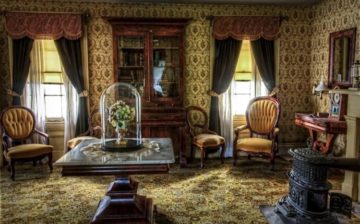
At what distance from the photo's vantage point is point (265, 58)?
5.52m

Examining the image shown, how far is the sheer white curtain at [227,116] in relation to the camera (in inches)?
221

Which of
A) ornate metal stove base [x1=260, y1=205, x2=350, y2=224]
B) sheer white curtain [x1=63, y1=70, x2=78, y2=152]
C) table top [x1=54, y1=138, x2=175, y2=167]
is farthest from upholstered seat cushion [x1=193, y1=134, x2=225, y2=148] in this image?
sheer white curtain [x1=63, y1=70, x2=78, y2=152]

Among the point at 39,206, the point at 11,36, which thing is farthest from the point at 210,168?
the point at 11,36

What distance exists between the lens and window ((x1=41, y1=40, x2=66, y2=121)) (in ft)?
17.5

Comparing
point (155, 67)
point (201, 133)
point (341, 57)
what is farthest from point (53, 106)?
point (341, 57)

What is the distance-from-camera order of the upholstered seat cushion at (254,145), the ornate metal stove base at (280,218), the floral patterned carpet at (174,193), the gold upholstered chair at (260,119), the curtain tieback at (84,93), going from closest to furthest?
the ornate metal stove base at (280,218)
the floral patterned carpet at (174,193)
the upholstered seat cushion at (254,145)
the gold upholstered chair at (260,119)
the curtain tieback at (84,93)

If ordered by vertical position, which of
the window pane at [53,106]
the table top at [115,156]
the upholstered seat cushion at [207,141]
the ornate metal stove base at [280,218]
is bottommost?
the ornate metal stove base at [280,218]

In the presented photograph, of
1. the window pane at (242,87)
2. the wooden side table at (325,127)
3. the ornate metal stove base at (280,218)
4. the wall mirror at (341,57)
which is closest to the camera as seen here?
the ornate metal stove base at (280,218)

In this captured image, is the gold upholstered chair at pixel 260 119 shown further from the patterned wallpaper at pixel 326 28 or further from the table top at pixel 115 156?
the table top at pixel 115 156

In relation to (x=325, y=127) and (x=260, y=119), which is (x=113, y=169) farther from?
(x=260, y=119)

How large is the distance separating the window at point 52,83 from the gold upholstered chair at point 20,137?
0.49m

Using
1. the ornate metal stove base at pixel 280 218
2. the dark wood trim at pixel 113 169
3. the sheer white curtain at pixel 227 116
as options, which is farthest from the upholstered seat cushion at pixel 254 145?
the dark wood trim at pixel 113 169

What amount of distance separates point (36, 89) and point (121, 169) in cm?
334

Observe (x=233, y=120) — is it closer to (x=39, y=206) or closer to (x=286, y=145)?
(x=286, y=145)
